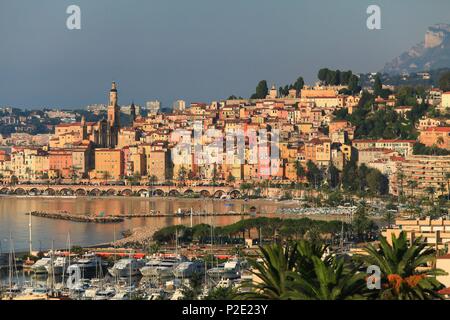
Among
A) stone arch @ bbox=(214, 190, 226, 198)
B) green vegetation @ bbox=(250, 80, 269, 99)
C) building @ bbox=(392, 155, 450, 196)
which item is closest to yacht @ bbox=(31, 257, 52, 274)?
building @ bbox=(392, 155, 450, 196)

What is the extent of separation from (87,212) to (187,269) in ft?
46.1

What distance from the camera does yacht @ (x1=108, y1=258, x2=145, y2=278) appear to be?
17.0 metres

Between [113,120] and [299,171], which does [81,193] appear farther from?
[113,120]

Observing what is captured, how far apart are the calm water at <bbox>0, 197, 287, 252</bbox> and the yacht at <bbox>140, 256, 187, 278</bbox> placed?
339 centimetres

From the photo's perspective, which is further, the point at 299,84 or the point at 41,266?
the point at 299,84

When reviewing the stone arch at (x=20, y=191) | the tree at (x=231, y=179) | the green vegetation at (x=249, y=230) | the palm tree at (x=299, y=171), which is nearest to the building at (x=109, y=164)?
the stone arch at (x=20, y=191)

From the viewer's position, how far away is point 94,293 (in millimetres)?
14039

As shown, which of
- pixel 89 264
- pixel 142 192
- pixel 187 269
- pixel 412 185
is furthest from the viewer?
pixel 142 192

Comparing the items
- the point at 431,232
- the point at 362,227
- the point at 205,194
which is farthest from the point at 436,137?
the point at 431,232

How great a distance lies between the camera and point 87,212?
30.7 m

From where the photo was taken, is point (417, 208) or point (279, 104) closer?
point (417, 208)

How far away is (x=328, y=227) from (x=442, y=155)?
39.7ft
